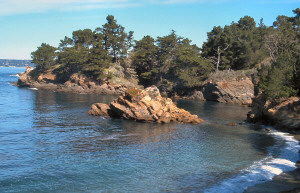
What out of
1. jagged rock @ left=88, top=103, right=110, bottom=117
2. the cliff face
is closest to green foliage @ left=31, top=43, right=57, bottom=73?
the cliff face

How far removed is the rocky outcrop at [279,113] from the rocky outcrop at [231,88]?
25.2m

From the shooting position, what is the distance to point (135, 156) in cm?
2630

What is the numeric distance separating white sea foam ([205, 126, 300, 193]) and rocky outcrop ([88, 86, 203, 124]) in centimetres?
1840

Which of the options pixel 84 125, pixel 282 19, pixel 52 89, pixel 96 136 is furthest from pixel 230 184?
pixel 282 19

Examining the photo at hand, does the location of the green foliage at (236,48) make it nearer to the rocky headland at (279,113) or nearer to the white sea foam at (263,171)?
the rocky headland at (279,113)

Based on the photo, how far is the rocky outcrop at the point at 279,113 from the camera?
37.7 meters

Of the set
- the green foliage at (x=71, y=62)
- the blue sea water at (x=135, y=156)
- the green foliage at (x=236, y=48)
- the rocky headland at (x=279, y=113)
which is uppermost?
the green foliage at (x=236, y=48)

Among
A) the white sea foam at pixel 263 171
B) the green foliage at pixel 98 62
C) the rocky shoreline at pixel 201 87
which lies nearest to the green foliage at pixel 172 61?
the rocky shoreline at pixel 201 87

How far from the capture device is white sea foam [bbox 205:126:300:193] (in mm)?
19530

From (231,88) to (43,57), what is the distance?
76.4 metres

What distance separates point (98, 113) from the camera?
4891cm

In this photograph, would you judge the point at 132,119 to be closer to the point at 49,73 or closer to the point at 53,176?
the point at 53,176

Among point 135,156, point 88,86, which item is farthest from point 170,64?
point 135,156

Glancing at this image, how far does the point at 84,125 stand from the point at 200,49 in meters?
61.4
